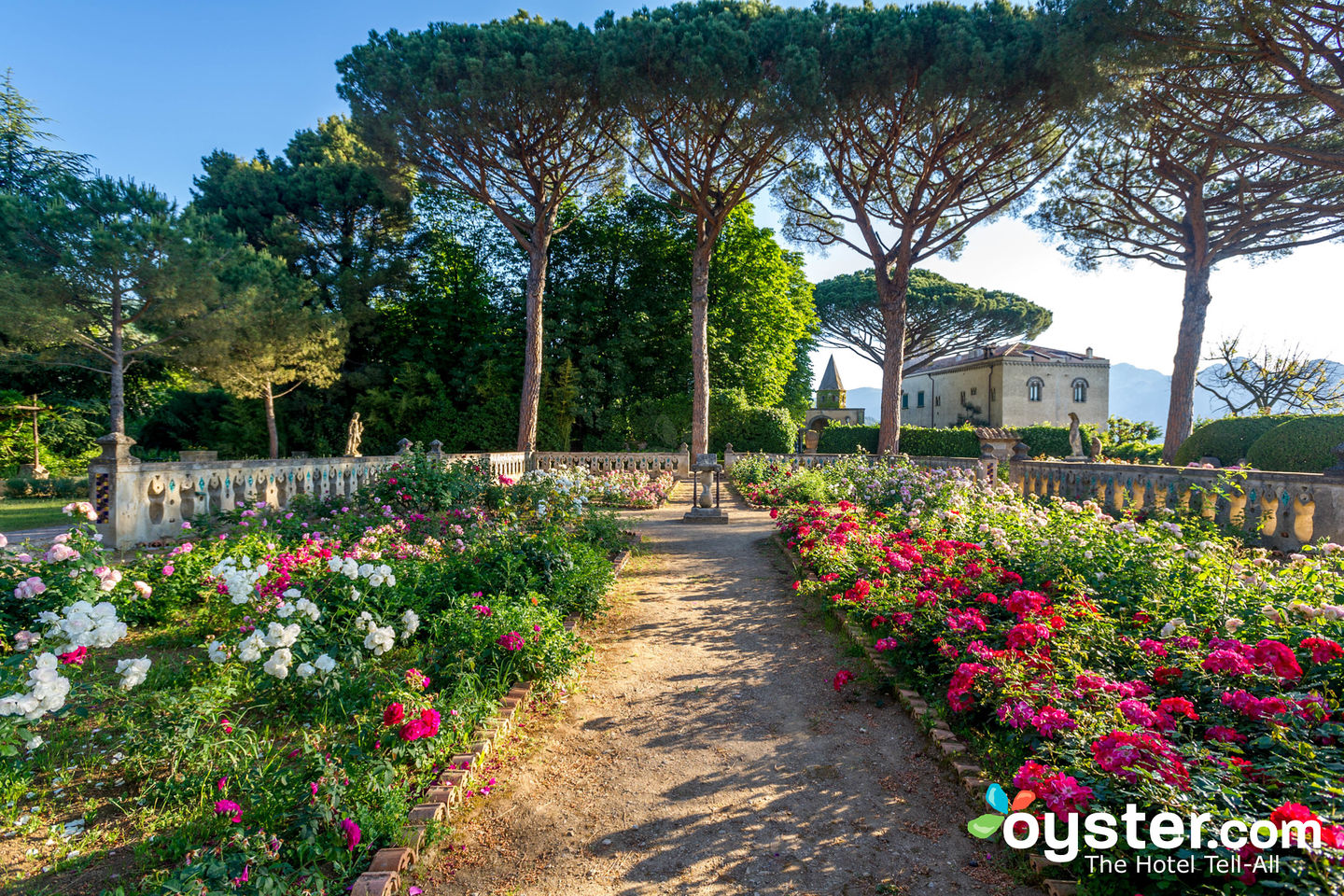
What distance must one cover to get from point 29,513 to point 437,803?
13.1 meters

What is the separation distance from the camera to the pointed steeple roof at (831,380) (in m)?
41.1

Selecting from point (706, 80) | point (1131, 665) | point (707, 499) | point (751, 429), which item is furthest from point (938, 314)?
point (1131, 665)

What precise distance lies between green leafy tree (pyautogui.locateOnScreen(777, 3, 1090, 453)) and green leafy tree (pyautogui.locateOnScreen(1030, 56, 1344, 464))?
1.74m

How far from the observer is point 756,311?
21.4 metres

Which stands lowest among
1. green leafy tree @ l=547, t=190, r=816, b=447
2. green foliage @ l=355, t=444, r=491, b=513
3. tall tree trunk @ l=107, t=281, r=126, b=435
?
green foliage @ l=355, t=444, r=491, b=513

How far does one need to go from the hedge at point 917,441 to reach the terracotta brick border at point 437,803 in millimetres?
20546

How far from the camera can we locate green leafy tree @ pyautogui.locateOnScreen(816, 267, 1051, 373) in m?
35.1

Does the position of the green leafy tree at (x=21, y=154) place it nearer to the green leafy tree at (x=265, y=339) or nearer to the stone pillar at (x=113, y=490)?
the green leafy tree at (x=265, y=339)

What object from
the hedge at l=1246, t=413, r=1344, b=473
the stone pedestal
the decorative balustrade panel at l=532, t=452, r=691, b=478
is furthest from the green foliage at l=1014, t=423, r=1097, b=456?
the stone pedestal

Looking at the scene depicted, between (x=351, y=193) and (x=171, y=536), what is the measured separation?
54.5ft

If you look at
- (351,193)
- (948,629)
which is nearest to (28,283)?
(351,193)

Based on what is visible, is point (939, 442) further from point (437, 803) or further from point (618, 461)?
point (437, 803)

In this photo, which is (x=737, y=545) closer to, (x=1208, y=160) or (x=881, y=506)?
(x=881, y=506)

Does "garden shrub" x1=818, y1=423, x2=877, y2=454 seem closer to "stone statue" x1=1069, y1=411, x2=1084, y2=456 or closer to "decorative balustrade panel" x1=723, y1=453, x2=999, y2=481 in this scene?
"stone statue" x1=1069, y1=411, x2=1084, y2=456
